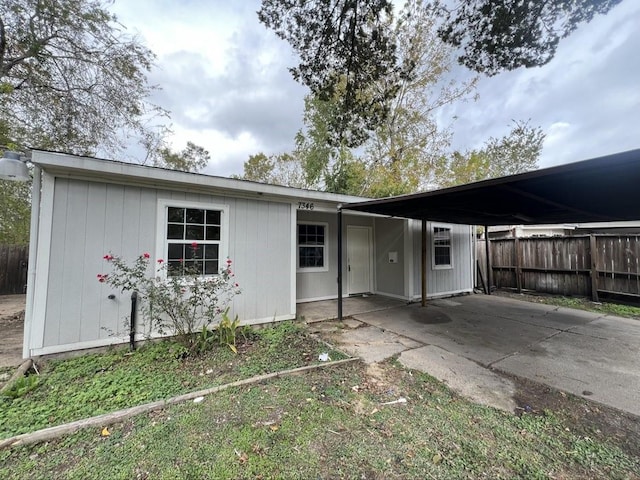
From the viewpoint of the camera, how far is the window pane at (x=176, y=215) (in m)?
4.16

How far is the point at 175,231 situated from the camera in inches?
165

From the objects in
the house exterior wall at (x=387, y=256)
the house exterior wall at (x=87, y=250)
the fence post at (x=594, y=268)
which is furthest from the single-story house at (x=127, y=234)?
the fence post at (x=594, y=268)

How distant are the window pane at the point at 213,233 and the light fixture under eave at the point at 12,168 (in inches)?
85.0

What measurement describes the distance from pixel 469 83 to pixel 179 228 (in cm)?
1373

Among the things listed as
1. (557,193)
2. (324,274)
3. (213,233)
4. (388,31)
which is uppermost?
(388,31)

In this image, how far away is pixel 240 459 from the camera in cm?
190

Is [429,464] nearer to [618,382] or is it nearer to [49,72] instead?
[618,382]

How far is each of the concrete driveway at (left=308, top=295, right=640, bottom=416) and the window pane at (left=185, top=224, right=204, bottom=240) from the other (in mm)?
3531

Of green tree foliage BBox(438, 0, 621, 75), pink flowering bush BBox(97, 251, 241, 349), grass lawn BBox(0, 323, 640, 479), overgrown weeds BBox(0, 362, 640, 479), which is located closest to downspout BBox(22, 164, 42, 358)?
pink flowering bush BBox(97, 251, 241, 349)

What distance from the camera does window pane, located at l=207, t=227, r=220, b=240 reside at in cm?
446

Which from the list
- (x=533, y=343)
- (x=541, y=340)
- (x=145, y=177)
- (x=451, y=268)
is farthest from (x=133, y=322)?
(x=451, y=268)

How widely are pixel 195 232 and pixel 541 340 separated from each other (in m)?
6.00

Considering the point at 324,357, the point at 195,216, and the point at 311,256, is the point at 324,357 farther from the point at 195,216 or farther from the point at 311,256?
the point at 311,256

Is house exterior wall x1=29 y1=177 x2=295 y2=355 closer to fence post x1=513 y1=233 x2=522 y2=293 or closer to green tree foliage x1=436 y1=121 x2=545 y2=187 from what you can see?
fence post x1=513 y1=233 x2=522 y2=293
